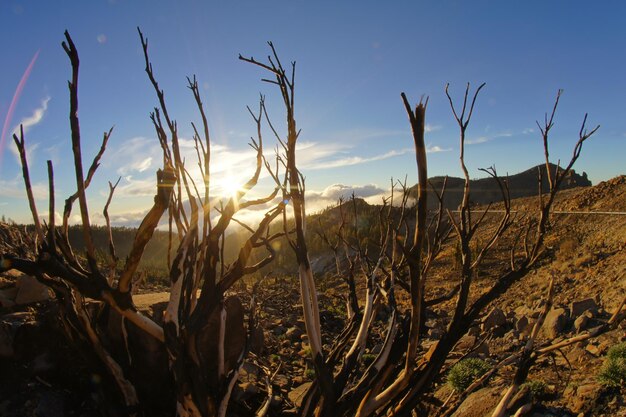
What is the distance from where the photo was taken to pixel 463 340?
6.36 m

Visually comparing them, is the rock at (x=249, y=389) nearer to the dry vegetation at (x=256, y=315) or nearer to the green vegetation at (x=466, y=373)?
the dry vegetation at (x=256, y=315)

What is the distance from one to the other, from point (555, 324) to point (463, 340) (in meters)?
1.33

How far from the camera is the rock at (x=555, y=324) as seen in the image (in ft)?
19.4

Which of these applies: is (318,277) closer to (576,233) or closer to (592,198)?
(576,233)

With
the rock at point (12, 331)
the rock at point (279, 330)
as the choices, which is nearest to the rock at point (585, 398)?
the rock at point (279, 330)

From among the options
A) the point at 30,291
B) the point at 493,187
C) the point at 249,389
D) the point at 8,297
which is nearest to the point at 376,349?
the point at 249,389

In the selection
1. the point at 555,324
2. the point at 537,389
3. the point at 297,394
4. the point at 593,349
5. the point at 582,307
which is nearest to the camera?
the point at 537,389

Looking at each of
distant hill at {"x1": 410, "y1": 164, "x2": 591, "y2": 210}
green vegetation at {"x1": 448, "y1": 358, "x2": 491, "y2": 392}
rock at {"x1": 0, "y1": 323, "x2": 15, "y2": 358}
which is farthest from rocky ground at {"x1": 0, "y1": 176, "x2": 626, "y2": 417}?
distant hill at {"x1": 410, "y1": 164, "x2": 591, "y2": 210}

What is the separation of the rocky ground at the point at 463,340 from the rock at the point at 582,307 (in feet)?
0.04

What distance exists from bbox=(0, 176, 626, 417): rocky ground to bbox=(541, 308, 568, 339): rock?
1 cm

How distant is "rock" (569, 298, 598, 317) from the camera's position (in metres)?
6.22

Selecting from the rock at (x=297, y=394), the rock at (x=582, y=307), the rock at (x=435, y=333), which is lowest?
the rock at (x=435, y=333)

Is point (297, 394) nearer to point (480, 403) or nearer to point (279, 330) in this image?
point (480, 403)

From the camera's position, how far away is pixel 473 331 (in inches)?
275
